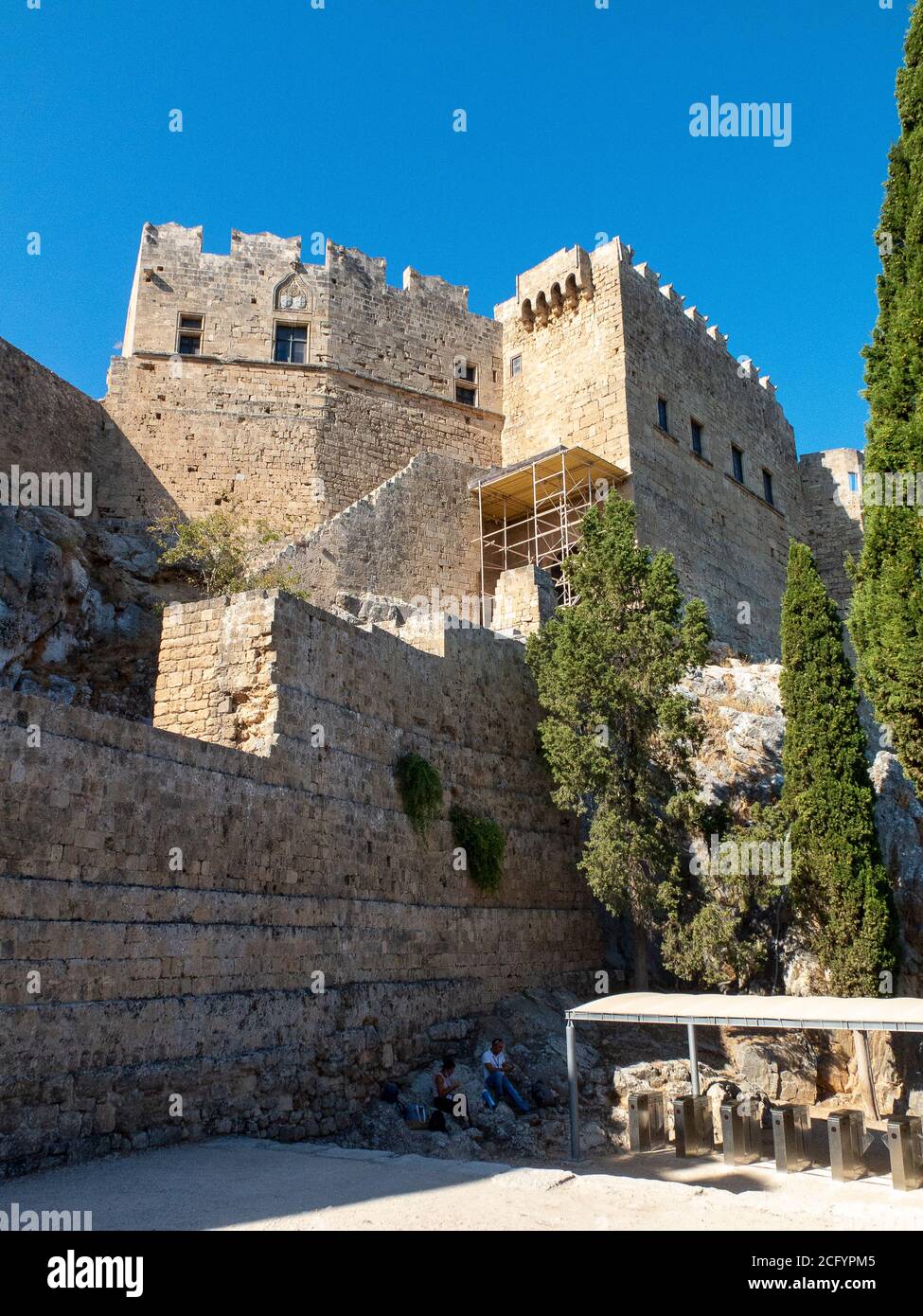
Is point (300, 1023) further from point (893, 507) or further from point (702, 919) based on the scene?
point (893, 507)

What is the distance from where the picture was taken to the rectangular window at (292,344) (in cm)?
2512

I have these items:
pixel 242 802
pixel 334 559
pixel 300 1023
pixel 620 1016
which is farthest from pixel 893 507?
pixel 334 559

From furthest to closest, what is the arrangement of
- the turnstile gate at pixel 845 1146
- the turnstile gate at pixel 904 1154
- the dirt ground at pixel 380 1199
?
1. the turnstile gate at pixel 845 1146
2. the turnstile gate at pixel 904 1154
3. the dirt ground at pixel 380 1199

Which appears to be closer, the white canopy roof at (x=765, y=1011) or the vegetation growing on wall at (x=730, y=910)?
the white canopy roof at (x=765, y=1011)

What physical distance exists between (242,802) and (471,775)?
16.2ft

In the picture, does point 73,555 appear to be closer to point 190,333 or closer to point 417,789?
point 190,333

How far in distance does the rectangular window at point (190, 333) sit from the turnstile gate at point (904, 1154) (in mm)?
21777

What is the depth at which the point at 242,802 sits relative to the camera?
31.6 feet

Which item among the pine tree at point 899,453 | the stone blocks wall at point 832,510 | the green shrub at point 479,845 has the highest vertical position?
the stone blocks wall at point 832,510

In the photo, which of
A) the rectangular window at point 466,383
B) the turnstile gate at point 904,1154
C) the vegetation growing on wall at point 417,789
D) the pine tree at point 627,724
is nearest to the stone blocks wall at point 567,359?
the rectangular window at point 466,383

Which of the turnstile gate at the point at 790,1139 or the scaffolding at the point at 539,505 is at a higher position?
the scaffolding at the point at 539,505

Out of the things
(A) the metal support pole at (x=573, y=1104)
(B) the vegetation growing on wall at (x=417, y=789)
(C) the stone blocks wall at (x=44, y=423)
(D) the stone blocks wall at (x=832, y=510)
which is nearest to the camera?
(A) the metal support pole at (x=573, y=1104)

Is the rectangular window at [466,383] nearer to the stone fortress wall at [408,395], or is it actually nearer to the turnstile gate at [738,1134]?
the stone fortress wall at [408,395]

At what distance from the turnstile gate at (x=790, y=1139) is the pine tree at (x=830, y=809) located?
333 centimetres
